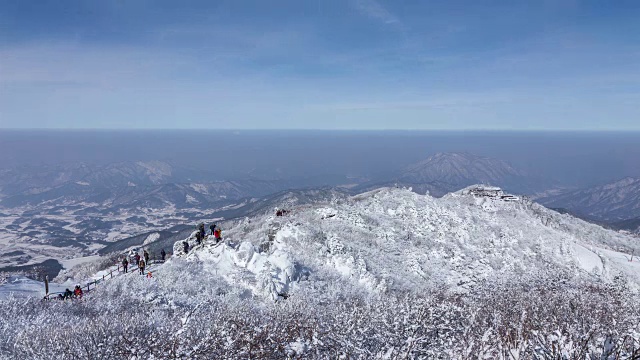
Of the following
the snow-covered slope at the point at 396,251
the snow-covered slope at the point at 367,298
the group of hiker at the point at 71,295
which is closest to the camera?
the snow-covered slope at the point at 367,298

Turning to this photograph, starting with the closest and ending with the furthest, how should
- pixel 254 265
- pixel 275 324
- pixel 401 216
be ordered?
pixel 275 324, pixel 254 265, pixel 401 216

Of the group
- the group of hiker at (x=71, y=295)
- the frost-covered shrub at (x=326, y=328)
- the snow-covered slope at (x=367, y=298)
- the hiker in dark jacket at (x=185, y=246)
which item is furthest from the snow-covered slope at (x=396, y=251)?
the group of hiker at (x=71, y=295)

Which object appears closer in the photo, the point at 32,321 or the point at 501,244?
the point at 32,321

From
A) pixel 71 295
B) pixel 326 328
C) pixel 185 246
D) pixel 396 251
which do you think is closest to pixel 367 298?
pixel 396 251

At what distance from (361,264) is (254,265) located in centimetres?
933

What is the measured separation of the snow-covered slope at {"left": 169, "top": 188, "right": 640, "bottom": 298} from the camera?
31094mm

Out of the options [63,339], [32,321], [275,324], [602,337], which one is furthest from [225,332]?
[602,337]

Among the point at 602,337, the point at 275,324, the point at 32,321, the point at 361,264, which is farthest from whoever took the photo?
the point at 361,264

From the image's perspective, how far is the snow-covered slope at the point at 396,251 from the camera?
31.1 meters

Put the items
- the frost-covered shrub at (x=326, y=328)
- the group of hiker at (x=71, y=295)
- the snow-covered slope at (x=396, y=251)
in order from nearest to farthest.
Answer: the frost-covered shrub at (x=326, y=328) < the group of hiker at (x=71, y=295) < the snow-covered slope at (x=396, y=251)

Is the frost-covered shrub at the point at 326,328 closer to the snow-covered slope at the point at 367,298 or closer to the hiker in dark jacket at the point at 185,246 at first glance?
the snow-covered slope at the point at 367,298

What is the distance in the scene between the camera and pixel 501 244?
3981 cm

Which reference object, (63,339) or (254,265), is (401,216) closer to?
(254,265)

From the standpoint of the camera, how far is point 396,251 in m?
36.8
